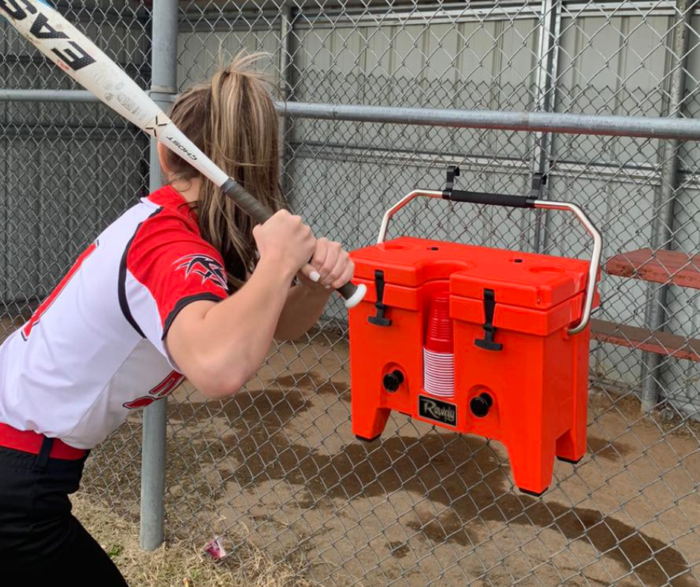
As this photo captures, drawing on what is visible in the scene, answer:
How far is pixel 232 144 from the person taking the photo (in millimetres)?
1651

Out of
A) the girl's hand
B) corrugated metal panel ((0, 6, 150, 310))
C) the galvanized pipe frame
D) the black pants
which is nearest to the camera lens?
the girl's hand

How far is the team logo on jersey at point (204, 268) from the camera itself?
1424mm

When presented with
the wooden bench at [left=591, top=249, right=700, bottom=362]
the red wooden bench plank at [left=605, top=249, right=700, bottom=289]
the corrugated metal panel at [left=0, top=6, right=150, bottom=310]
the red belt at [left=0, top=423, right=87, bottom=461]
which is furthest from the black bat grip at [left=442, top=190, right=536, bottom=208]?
the corrugated metal panel at [left=0, top=6, right=150, bottom=310]

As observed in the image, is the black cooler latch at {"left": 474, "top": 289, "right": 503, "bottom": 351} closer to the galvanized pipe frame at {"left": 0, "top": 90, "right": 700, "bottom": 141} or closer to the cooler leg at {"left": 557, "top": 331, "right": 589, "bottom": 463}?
the cooler leg at {"left": 557, "top": 331, "right": 589, "bottom": 463}

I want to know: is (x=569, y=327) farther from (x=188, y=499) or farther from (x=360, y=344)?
(x=188, y=499)

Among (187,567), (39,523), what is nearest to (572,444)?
(39,523)

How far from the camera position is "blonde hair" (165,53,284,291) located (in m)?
1.65

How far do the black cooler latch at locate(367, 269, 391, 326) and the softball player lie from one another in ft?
0.67

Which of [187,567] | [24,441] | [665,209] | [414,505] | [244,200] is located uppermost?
[244,200]

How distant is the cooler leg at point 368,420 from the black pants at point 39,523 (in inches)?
29.1

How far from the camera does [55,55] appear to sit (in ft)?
5.11

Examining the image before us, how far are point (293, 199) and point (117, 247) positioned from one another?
672 cm

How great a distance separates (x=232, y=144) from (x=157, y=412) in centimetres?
169

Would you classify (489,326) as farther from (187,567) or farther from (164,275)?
(187,567)
